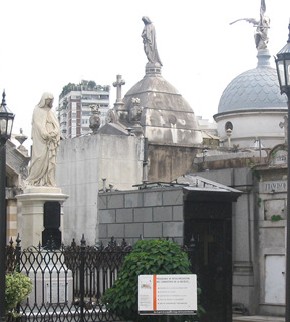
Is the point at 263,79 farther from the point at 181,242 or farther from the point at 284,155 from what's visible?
the point at 181,242

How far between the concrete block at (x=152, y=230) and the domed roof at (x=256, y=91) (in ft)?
55.5

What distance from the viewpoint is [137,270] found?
13.3 m

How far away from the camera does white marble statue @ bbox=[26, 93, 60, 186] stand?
55.3 ft

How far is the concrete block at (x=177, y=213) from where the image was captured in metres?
18.1

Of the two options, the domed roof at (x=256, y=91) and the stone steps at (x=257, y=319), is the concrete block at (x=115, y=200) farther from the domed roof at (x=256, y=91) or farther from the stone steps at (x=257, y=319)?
the domed roof at (x=256, y=91)

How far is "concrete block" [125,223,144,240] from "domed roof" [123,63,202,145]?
19.7 ft

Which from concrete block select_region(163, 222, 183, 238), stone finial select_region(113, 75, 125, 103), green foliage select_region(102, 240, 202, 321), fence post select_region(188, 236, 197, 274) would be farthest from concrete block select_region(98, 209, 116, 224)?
stone finial select_region(113, 75, 125, 103)

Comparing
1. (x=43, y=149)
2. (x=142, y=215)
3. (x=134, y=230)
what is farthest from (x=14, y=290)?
(x=134, y=230)

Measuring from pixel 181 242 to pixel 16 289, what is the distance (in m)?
5.61

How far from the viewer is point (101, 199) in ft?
68.7

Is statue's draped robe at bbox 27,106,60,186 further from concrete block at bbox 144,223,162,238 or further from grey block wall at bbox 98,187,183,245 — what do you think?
concrete block at bbox 144,223,162,238

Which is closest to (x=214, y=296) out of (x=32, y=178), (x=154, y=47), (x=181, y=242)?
(x=181, y=242)

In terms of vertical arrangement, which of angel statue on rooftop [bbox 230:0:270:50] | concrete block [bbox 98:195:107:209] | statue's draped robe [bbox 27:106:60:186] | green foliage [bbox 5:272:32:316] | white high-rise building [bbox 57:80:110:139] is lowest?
green foliage [bbox 5:272:32:316]

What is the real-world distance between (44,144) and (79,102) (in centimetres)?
9257
